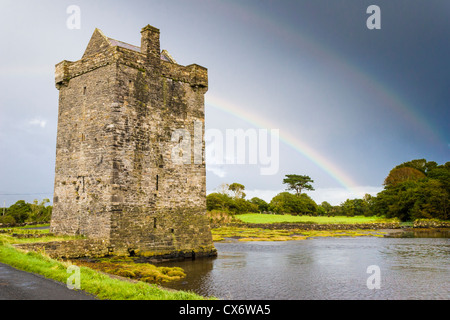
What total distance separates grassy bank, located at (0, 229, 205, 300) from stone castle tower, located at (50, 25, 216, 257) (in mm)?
5663

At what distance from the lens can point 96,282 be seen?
1092cm

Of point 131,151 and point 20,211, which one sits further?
point 20,211

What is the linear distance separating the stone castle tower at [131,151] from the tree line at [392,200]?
5866cm

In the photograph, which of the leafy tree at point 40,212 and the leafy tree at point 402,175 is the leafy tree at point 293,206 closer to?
the leafy tree at point 402,175

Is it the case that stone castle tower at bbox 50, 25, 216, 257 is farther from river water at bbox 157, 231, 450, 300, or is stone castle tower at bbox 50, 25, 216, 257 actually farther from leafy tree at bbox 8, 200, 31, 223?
leafy tree at bbox 8, 200, 31, 223

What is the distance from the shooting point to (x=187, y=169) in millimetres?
24281

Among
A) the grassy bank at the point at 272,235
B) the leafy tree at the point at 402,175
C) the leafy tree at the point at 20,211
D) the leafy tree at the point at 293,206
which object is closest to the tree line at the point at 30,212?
the leafy tree at the point at 20,211

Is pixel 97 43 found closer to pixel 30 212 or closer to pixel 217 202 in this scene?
pixel 30 212

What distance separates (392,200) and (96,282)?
87554mm

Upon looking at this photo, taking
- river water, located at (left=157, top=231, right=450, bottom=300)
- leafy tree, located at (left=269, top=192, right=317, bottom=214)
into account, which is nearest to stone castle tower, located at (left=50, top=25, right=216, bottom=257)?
river water, located at (left=157, top=231, right=450, bottom=300)

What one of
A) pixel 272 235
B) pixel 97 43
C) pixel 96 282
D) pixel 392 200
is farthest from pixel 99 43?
pixel 392 200

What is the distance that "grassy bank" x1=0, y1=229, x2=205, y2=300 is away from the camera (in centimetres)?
1003
